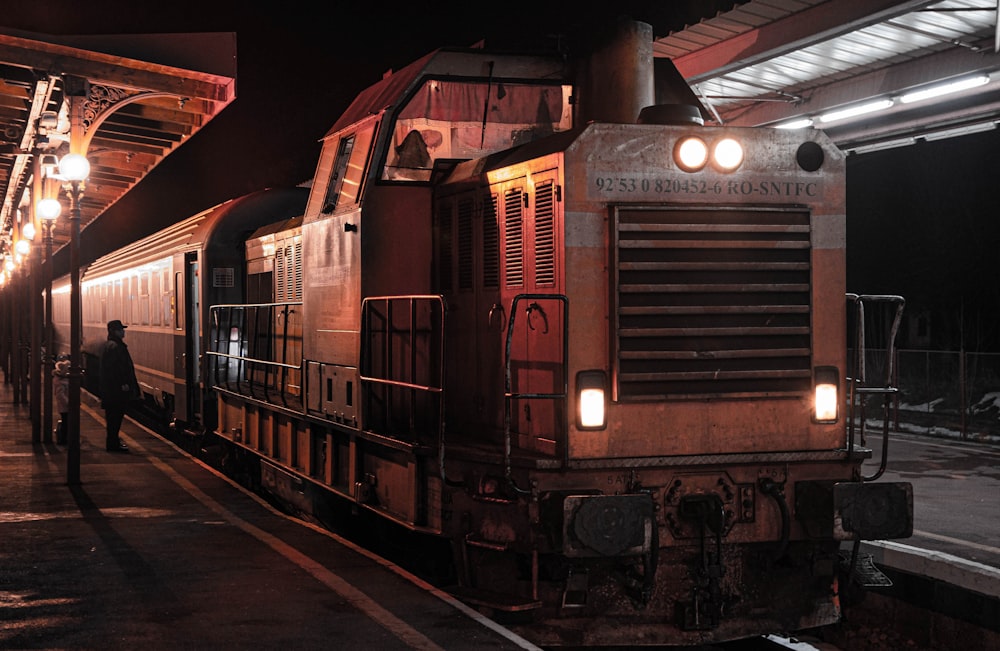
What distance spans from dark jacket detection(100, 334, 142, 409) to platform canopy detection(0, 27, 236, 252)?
284cm

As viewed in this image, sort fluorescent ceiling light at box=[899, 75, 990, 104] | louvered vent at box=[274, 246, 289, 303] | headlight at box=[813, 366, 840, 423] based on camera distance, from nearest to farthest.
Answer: headlight at box=[813, 366, 840, 423]
louvered vent at box=[274, 246, 289, 303]
fluorescent ceiling light at box=[899, 75, 990, 104]

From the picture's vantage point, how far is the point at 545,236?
622 cm

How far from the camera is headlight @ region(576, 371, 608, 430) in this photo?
5.99 m

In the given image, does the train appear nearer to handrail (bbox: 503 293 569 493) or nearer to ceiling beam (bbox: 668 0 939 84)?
handrail (bbox: 503 293 569 493)

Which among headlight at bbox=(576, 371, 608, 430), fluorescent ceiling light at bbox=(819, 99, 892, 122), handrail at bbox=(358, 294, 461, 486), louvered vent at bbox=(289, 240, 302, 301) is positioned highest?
fluorescent ceiling light at bbox=(819, 99, 892, 122)

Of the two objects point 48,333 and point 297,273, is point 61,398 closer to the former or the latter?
point 48,333

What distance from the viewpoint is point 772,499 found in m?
6.11

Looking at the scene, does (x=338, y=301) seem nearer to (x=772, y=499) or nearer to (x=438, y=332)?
(x=438, y=332)

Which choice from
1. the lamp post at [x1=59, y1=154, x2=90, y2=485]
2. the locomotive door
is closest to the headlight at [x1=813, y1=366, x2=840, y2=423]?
the locomotive door

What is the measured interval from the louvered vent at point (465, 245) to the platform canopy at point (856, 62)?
18.1ft

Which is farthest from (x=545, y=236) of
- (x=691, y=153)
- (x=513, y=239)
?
(x=691, y=153)

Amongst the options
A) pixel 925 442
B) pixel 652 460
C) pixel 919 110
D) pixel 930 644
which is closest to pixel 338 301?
pixel 652 460

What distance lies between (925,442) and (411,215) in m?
11.3

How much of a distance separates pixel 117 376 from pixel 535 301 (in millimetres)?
9802
